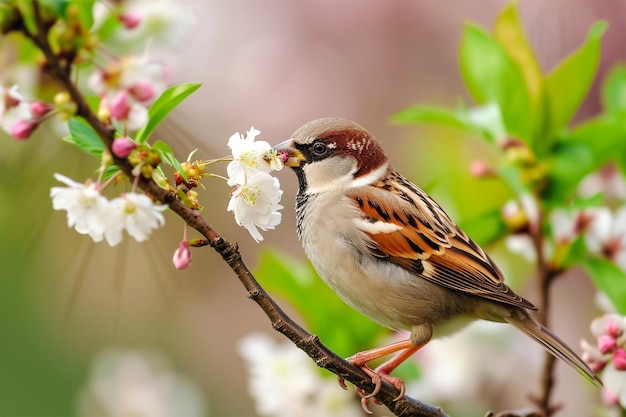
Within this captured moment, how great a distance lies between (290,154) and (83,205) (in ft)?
1.93

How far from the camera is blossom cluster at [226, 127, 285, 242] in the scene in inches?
42.4

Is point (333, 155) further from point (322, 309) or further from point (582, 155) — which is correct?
point (582, 155)

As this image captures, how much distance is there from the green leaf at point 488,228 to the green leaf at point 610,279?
0.60ft

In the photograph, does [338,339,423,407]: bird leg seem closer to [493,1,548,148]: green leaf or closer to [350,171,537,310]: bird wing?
[350,171,537,310]: bird wing

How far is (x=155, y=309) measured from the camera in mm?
3291

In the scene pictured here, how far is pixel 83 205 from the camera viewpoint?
3.21 feet

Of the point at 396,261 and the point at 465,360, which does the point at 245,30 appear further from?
the point at 396,261

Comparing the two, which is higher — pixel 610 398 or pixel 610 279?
pixel 610 279

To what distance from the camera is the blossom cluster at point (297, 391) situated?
5.64 feet

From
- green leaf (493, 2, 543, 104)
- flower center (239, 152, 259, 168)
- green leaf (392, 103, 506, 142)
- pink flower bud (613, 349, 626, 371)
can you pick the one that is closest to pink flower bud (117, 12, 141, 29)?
flower center (239, 152, 259, 168)

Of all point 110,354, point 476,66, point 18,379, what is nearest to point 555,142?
point 476,66

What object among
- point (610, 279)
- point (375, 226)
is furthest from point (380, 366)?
point (610, 279)

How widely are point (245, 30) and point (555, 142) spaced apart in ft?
6.93

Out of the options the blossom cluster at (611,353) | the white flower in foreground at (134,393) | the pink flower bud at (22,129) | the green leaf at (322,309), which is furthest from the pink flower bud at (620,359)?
the white flower in foreground at (134,393)
